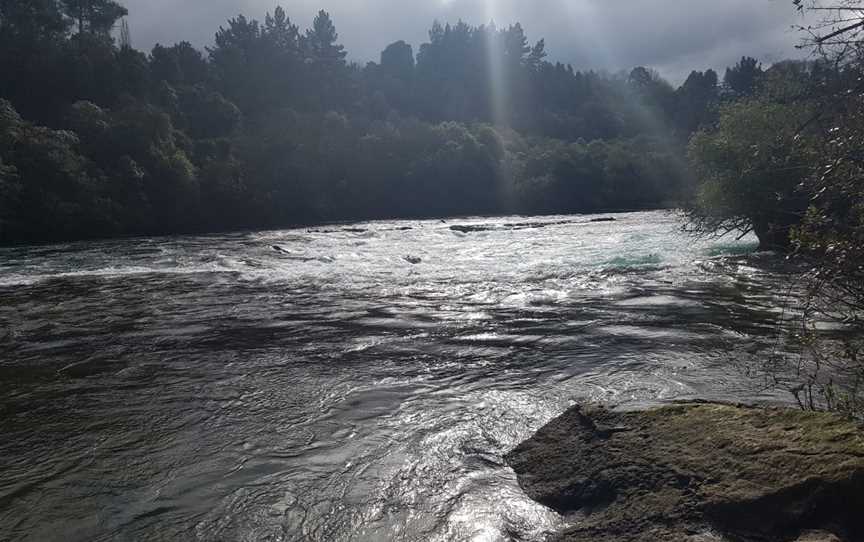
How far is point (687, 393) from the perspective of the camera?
717 cm

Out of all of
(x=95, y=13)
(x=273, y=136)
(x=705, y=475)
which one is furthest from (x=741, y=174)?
(x=95, y=13)

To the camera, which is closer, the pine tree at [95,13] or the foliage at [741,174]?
the foliage at [741,174]

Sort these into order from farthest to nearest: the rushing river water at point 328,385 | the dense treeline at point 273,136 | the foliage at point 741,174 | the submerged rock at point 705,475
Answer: the dense treeline at point 273,136 → the foliage at point 741,174 → the rushing river water at point 328,385 → the submerged rock at point 705,475

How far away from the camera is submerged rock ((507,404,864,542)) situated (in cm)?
336

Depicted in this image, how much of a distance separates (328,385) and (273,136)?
7216 cm

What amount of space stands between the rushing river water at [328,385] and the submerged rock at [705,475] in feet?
1.48

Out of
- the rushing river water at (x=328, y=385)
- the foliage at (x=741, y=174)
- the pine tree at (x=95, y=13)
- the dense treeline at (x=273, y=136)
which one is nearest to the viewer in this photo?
the rushing river water at (x=328, y=385)

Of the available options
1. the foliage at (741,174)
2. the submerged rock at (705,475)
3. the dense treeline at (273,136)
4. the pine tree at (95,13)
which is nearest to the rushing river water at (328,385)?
the submerged rock at (705,475)

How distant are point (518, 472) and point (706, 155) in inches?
901

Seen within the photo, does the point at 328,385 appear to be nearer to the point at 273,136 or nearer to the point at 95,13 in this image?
the point at 273,136

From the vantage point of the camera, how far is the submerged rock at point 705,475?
336 cm

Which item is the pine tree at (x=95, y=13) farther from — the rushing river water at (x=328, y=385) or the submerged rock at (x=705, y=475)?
the submerged rock at (x=705, y=475)

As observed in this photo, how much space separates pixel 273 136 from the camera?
7494 centimetres

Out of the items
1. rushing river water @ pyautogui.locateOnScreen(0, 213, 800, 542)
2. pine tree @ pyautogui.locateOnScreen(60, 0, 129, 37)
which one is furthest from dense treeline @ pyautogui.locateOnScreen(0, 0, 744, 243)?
rushing river water @ pyautogui.locateOnScreen(0, 213, 800, 542)
